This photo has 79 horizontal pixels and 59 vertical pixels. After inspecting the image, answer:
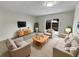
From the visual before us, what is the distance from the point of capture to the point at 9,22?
5469 mm

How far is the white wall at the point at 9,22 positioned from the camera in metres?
4.96

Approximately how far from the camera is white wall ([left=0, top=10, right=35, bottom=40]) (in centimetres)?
496

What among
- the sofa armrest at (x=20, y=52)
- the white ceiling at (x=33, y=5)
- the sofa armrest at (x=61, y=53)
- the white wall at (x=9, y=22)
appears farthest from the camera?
the white wall at (x=9, y=22)

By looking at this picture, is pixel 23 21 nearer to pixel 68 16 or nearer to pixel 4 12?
pixel 4 12

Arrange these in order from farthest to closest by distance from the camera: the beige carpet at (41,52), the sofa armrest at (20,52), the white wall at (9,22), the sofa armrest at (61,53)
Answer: the white wall at (9,22), the beige carpet at (41,52), the sofa armrest at (20,52), the sofa armrest at (61,53)

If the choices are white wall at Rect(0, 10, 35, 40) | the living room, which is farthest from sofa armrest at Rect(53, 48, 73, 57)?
white wall at Rect(0, 10, 35, 40)

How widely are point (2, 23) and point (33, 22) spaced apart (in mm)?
2351

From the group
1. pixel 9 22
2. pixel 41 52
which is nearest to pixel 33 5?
pixel 41 52

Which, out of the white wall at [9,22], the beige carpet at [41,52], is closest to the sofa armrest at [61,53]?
the beige carpet at [41,52]

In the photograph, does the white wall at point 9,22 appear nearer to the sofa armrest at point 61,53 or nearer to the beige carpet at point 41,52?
the beige carpet at point 41,52

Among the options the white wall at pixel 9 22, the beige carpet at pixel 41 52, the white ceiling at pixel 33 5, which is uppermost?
the white ceiling at pixel 33 5

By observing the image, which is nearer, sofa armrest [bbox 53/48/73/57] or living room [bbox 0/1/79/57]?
sofa armrest [bbox 53/48/73/57]

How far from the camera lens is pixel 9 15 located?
5.36 metres

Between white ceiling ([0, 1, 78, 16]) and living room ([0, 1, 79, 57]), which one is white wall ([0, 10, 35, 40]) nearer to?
living room ([0, 1, 79, 57])
